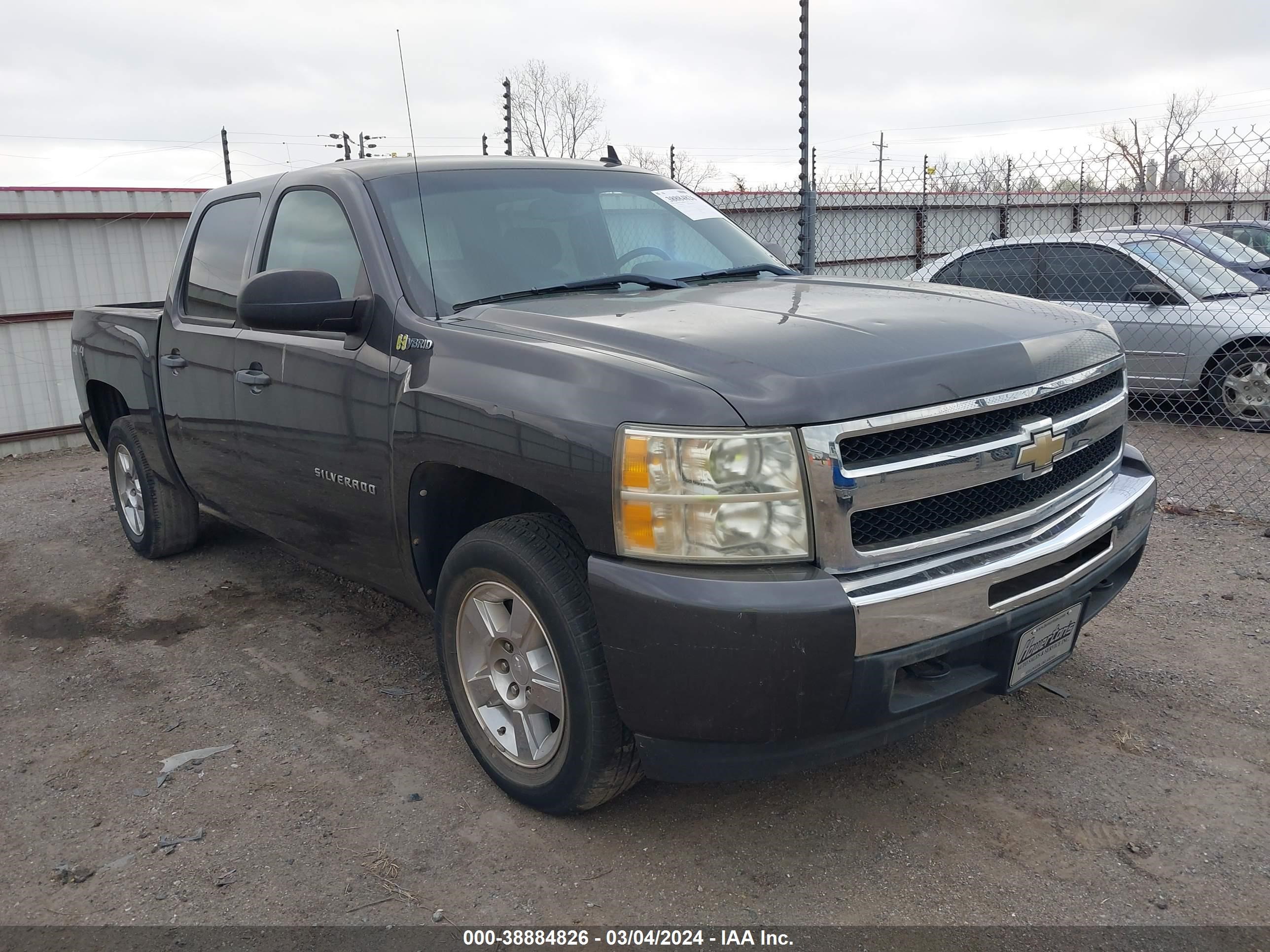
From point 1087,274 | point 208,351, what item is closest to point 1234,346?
point 1087,274

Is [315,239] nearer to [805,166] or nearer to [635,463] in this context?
[635,463]

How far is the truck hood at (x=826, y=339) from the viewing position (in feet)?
7.75

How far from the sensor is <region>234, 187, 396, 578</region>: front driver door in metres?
Answer: 3.29

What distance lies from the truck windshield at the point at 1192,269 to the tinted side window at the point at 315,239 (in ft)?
22.6

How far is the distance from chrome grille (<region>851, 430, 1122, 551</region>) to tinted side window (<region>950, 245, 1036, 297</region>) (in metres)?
6.35

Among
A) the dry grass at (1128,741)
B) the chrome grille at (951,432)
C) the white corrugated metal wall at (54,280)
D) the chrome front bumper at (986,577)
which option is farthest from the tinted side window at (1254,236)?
the white corrugated metal wall at (54,280)

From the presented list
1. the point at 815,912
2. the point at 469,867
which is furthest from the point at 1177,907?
the point at 469,867

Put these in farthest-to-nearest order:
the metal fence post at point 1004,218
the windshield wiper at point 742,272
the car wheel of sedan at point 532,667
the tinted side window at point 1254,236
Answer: the metal fence post at point 1004,218 → the tinted side window at point 1254,236 → the windshield wiper at point 742,272 → the car wheel of sedan at point 532,667

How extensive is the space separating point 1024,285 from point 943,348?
Answer: 683 centimetres

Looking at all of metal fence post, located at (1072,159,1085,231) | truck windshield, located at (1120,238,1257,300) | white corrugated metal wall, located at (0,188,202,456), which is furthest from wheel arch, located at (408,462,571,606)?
metal fence post, located at (1072,159,1085,231)

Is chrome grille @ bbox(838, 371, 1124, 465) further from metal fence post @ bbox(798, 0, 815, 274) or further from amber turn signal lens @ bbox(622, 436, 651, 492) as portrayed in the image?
metal fence post @ bbox(798, 0, 815, 274)

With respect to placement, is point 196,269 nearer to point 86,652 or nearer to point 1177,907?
point 86,652

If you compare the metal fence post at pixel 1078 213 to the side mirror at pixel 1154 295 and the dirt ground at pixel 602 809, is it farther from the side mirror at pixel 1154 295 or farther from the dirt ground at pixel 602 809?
the dirt ground at pixel 602 809

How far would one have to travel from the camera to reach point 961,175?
419 inches
